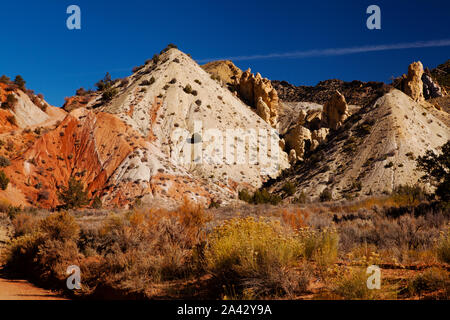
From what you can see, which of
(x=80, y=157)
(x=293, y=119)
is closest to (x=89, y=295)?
(x=80, y=157)

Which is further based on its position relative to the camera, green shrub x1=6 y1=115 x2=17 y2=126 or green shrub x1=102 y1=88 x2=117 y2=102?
green shrub x1=102 y1=88 x2=117 y2=102

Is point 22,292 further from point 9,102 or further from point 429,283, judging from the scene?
point 9,102

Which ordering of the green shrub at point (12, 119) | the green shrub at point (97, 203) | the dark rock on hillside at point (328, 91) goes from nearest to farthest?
the green shrub at point (97, 203) → the green shrub at point (12, 119) → the dark rock on hillside at point (328, 91)

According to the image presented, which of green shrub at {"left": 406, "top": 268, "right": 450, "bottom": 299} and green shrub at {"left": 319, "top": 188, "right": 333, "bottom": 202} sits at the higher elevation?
green shrub at {"left": 319, "top": 188, "right": 333, "bottom": 202}

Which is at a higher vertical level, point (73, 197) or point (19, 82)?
point (19, 82)

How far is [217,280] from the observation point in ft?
19.9

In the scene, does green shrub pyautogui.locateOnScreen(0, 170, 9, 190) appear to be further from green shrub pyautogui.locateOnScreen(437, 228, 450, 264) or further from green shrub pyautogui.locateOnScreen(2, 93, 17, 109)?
green shrub pyautogui.locateOnScreen(437, 228, 450, 264)

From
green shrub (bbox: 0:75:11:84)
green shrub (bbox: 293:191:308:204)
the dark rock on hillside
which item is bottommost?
green shrub (bbox: 293:191:308:204)

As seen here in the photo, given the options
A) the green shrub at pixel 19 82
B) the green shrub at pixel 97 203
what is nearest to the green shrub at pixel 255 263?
the green shrub at pixel 97 203

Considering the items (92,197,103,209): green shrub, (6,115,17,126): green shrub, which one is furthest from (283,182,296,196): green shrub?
(6,115,17,126): green shrub

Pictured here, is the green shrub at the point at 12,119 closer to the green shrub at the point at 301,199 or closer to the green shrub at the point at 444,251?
the green shrub at the point at 301,199

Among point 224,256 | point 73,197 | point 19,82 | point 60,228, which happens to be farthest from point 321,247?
point 19,82

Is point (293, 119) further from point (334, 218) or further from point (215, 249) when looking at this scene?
point (215, 249)

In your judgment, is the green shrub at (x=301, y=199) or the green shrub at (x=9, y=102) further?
the green shrub at (x=9, y=102)
